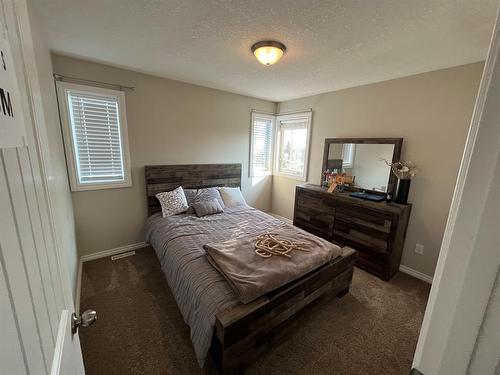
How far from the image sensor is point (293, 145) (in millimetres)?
4047

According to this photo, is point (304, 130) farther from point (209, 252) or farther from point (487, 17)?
point (209, 252)

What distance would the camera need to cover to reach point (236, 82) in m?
2.95

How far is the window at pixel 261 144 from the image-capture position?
13.1 ft

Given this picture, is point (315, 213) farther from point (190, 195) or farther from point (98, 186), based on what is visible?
point (98, 186)

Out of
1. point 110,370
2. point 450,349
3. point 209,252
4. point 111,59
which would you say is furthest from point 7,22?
point 111,59

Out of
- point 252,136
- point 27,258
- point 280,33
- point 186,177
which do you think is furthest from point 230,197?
point 27,258

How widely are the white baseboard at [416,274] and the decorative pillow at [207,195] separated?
2.57 metres

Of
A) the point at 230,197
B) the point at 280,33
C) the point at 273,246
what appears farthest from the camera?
the point at 230,197

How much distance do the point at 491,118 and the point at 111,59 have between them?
3066 millimetres

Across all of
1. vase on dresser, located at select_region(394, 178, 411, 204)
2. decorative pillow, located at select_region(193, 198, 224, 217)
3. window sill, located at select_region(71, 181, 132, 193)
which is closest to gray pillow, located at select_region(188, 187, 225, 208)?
decorative pillow, located at select_region(193, 198, 224, 217)

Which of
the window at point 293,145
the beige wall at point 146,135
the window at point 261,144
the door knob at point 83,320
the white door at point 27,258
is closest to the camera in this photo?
the white door at point 27,258

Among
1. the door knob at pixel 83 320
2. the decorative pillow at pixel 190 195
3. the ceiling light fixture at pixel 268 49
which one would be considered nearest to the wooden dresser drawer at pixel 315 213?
the decorative pillow at pixel 190 195

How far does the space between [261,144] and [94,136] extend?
8.91 feet

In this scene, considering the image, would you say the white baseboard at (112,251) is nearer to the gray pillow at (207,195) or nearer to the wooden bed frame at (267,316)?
the gray pillow at (207,195)
